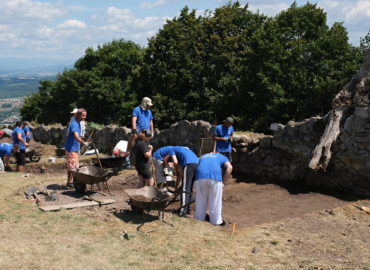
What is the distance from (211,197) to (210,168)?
1.81ft

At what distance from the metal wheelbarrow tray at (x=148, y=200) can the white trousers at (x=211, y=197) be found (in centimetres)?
67

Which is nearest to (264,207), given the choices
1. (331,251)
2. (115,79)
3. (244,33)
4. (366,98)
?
(331,251)

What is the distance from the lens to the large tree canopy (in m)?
18.1

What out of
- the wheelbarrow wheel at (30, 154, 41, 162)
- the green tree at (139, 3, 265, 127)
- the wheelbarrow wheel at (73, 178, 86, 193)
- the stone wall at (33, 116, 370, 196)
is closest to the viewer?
the wheelbarrow wheel at (73, 178, 86, 193)

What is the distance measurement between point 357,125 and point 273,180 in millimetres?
2828

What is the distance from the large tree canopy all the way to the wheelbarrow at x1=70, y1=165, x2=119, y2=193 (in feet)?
33.7

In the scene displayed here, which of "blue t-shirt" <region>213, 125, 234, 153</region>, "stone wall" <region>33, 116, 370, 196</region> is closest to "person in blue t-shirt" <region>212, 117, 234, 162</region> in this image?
"blue t-shirt" <region>213, 125, 234, 153</region>

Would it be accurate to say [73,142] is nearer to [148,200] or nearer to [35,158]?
[148,200]

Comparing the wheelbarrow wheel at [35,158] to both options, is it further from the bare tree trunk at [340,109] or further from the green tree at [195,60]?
the bare tree trunk at [340,109]

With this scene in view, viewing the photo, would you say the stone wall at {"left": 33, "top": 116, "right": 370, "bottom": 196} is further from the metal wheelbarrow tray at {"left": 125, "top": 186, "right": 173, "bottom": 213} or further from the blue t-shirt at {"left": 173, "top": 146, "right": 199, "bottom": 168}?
the metal wheelbarrow tray at {"left": 125, "top": 186, "right": 173, "bottom": 213}

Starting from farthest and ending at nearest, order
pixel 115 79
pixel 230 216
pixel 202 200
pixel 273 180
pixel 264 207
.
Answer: pixel 115 79 < pixel 273 180 < pixel 264 207 < pixel 230 216 < pixel 202 200

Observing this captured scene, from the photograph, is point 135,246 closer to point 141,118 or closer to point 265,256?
point 265,256

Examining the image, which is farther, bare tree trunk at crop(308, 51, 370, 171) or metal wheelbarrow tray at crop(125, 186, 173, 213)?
bare tree trunk at crop(308, 51, 370, 171)

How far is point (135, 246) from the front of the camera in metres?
6.61
